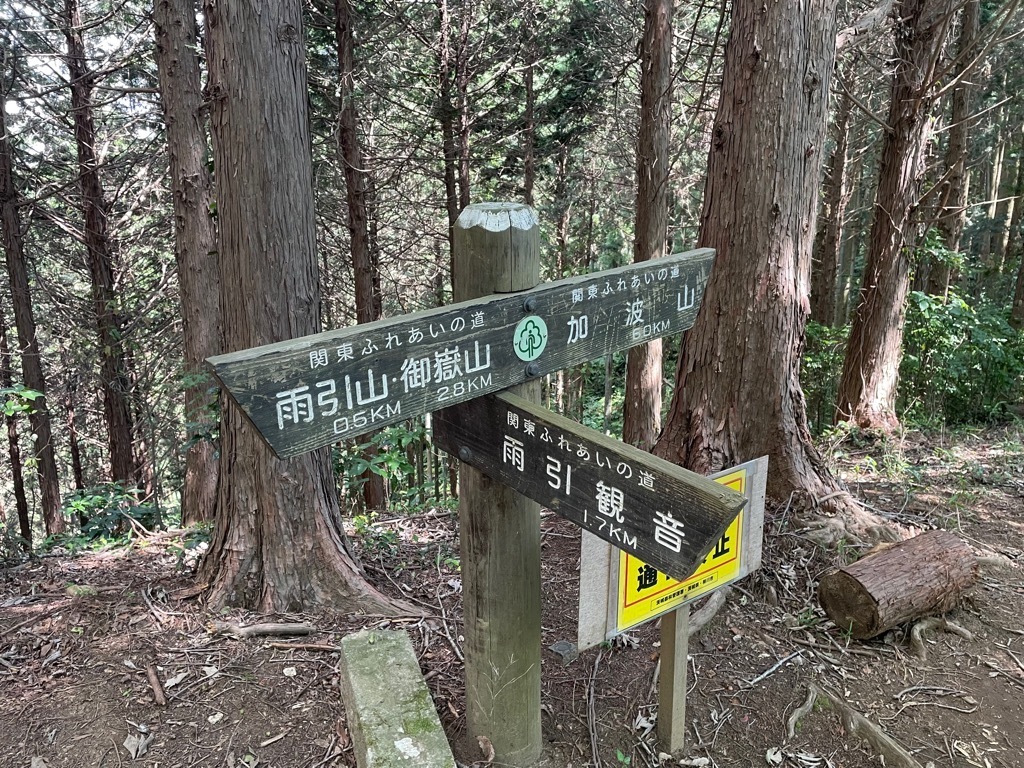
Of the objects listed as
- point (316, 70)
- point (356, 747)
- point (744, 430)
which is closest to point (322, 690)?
point (356, 747)

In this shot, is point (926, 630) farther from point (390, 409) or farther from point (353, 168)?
point (353, 168)

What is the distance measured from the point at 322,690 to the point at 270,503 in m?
1.00

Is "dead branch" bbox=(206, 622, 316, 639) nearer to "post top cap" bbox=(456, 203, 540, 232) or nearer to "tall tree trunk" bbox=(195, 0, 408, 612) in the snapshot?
"tall tree trunk" bbox=(195, 0, 408, 612)

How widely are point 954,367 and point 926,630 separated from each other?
594 centimetres

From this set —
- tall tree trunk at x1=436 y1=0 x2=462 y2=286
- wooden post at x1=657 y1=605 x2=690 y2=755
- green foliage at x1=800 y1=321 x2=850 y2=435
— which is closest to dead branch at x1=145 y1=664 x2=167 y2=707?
wooden post at x1=657 y1=605 x2=690 y2=755

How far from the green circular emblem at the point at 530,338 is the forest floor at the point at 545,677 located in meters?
1.75

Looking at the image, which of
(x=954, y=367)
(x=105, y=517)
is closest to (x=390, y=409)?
(x=105, y=517)

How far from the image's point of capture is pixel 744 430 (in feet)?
14.4

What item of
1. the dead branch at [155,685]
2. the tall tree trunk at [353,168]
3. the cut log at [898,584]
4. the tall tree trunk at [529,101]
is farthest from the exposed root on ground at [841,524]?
the tall tree trunk at [529,101]

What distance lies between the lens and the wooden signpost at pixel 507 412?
169 centimetres

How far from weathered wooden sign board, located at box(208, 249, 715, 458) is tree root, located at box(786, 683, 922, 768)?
198 cm

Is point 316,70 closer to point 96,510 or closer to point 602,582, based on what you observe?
point 96,510

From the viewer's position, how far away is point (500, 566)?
241 cm

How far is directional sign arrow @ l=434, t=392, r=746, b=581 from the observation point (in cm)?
171
